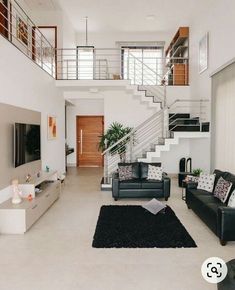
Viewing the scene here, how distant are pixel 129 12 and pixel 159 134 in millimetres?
4137

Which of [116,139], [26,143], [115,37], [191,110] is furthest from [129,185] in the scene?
[115,37]

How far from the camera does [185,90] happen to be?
9469 millimetres

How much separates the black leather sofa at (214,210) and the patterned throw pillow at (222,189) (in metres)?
0.06

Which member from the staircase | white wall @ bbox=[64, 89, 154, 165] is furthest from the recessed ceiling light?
the staircase

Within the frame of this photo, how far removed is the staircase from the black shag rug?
7.37 feet

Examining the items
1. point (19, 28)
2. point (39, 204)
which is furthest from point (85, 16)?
point (39, 204)

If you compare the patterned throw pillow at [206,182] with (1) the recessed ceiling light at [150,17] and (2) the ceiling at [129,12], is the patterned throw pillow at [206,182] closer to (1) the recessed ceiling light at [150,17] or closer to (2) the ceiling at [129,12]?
(2) the ceiling at [129,12]

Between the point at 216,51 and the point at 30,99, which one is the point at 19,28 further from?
the point at 216,51

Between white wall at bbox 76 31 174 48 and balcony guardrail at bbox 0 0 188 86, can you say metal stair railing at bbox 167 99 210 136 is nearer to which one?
balcony guardrail at bbox 0 0 188 86

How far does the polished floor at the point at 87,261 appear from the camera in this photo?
9.67ft

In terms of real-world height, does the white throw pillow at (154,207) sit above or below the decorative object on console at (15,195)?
below

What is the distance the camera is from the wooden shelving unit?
31.0 ft

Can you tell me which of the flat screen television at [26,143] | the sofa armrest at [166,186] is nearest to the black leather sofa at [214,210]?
the sofa armrest at [166,186]

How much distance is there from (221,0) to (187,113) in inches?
148
